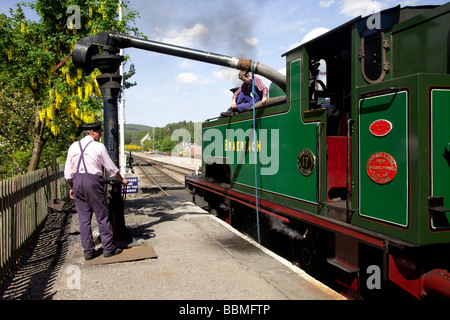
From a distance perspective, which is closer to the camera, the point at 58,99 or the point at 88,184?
the point at 88,184

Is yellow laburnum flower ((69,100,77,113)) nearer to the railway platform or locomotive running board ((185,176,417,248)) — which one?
the railway platform

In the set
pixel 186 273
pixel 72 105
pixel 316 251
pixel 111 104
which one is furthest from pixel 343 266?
pixel 72 105

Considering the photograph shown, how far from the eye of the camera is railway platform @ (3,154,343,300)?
371 cm

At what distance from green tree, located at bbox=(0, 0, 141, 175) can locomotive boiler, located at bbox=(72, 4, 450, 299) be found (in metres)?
2.96

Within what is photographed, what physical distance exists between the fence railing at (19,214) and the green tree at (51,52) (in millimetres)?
1856

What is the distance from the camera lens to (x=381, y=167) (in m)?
3.40

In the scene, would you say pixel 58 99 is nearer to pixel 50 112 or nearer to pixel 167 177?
pixel 50 112

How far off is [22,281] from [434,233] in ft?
15.0

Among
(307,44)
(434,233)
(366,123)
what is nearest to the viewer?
(434,233)

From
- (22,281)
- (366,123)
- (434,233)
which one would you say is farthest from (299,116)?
(22,281)

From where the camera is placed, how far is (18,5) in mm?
8148

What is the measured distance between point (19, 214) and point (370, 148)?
5059 mm
